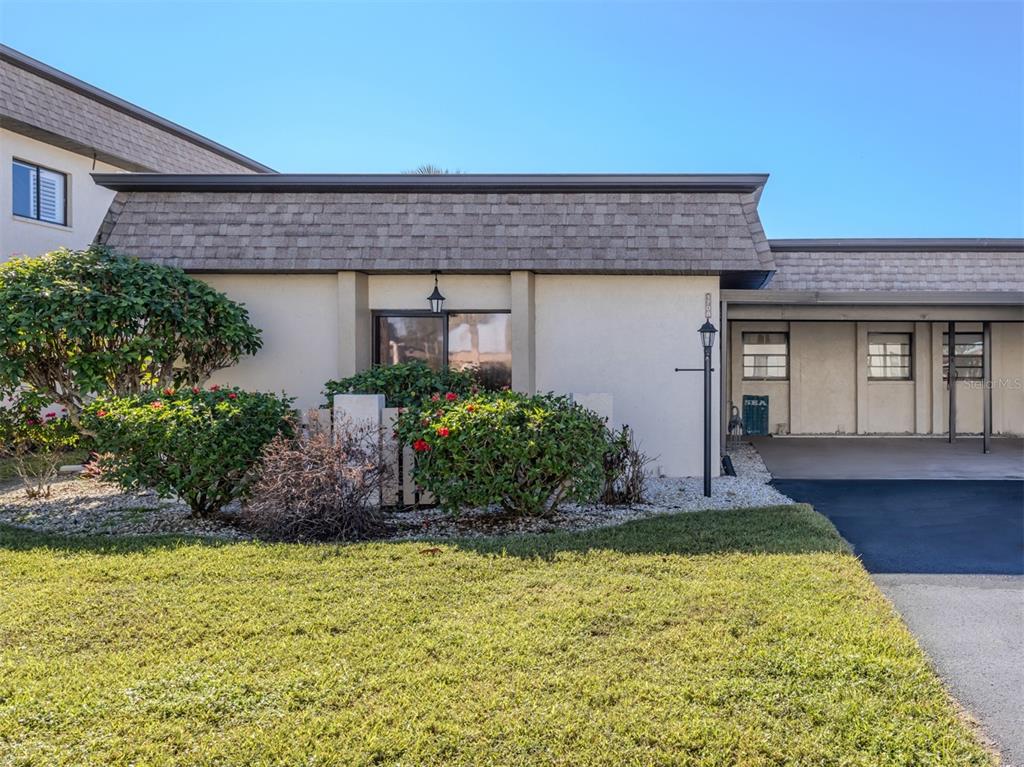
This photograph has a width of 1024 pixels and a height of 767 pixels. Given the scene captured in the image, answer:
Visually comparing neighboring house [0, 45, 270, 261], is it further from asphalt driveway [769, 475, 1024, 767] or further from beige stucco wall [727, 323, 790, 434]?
asphalt driveway [769, 475, 1024, 767]

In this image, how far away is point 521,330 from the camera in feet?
27.1

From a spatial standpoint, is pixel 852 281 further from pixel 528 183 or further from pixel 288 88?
pixel 288 88

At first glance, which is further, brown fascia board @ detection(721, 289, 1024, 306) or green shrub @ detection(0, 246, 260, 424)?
brown fascia board @ detection(721, 289, 1024, 306)

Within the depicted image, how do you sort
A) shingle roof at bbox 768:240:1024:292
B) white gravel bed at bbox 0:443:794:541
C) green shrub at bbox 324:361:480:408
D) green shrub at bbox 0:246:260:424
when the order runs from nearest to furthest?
white gravel bed at bbox 0:443:794:541
green shrub at bbox 0:246:260:424
green shrub at bbox 324:361:480:408
shingle roof at bbox 768:240:1024:292

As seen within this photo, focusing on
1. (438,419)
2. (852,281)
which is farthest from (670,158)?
(438,419)

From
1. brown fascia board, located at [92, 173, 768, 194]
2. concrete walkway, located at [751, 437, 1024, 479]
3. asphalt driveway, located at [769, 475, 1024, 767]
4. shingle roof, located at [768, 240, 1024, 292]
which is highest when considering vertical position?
brown fascia board, located at [92, 173, 768, 194]

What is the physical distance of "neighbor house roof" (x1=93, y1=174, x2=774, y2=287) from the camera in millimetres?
8047

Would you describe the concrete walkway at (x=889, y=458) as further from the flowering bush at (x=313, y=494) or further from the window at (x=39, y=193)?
the window at (x=39, y=193)

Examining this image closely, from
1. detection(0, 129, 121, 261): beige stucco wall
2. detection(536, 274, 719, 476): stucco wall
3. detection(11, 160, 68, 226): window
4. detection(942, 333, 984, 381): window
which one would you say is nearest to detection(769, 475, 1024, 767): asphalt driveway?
detection(536, 274, 719, 476): stucco wall

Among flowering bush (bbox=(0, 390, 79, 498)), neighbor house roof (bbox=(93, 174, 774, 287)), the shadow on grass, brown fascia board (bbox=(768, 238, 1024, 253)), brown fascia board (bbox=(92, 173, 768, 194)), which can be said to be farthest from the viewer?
brown fascia board (bbox=(768, 238, 1024, 253))

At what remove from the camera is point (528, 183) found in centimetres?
841

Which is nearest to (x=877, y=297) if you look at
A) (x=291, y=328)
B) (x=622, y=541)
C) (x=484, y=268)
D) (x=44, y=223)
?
(x=484, y=268)

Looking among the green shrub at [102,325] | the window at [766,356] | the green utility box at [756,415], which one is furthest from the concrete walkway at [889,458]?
the green shrub at [102,325]

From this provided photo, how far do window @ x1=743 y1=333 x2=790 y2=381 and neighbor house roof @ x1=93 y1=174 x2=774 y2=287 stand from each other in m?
5.30
